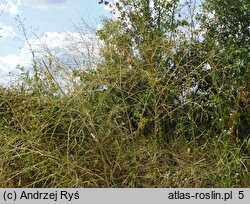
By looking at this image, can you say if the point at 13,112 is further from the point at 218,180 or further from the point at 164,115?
the point at 218,180

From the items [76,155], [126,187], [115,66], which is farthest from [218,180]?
[115,66]

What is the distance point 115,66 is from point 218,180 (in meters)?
1.72

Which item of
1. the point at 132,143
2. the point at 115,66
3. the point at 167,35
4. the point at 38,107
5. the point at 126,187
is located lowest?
the point at 126,187

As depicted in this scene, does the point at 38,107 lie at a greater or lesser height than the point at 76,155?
greater

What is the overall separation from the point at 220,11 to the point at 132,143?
2.43 meters

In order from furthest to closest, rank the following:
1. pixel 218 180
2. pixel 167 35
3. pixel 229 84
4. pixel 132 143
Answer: pixel 167 35 → pixel 229 84 → pixel 132 143 → pixel 218 180

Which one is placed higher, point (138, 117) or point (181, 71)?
point (181, 71)

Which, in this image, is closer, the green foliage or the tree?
the green foliage

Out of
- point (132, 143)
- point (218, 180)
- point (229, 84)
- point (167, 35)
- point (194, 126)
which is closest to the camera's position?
point (218, 180)

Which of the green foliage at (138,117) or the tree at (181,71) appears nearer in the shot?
the green foliage at (138,117)

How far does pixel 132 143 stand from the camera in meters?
4.86

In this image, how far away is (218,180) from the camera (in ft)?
14.3

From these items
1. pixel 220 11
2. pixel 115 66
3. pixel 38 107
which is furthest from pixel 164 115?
pixel 220 11

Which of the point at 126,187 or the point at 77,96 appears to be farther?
the point at 77,96
